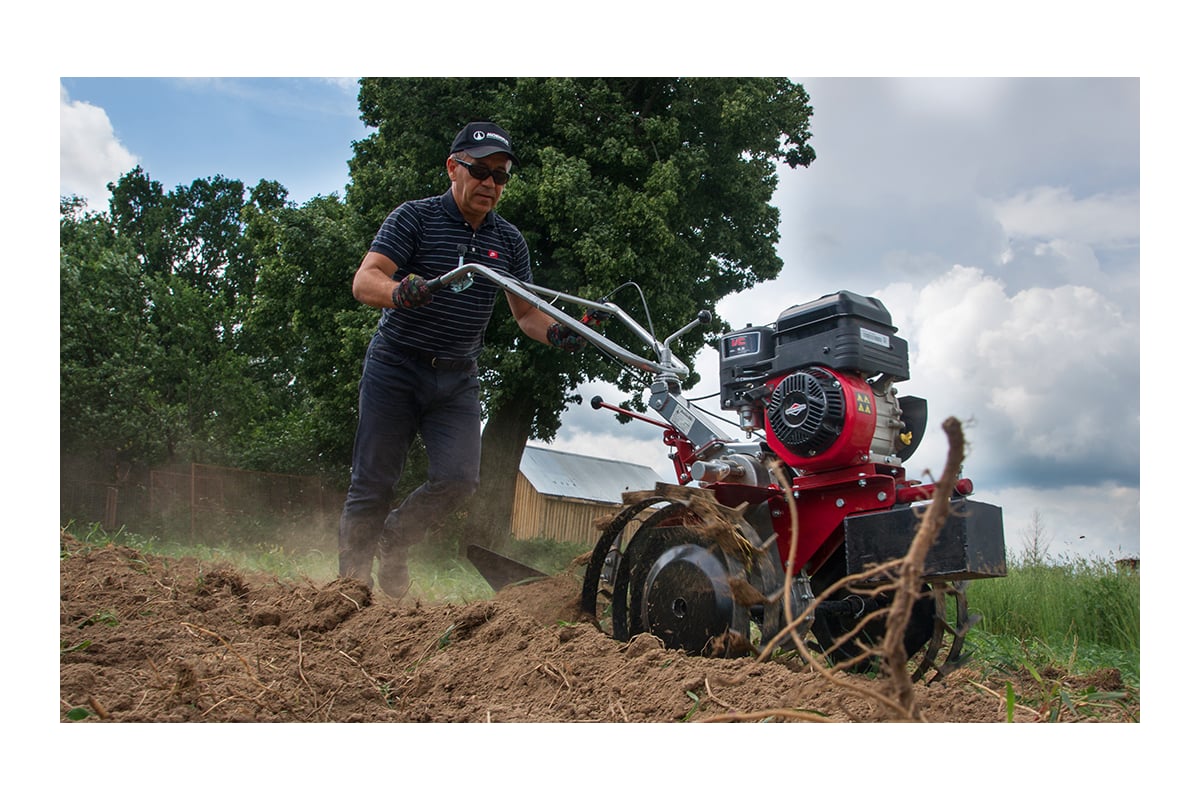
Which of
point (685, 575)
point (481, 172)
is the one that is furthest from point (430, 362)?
point (685, 575)

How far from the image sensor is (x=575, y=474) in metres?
8.15

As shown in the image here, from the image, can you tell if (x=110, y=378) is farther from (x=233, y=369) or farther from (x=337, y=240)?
(x=337, y=240)

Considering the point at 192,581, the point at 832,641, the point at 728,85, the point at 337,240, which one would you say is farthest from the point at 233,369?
the point at 832,641

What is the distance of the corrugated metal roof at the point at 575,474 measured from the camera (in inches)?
286

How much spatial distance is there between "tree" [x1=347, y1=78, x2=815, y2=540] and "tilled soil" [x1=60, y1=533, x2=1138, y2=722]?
172 inches

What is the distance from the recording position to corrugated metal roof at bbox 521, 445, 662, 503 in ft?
23.9

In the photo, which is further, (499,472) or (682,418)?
(499,472)

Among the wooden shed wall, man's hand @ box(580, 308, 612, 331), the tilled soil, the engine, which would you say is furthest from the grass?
the wooden shed wall

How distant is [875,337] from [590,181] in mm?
5126

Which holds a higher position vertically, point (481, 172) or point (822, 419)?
point (481, 172)

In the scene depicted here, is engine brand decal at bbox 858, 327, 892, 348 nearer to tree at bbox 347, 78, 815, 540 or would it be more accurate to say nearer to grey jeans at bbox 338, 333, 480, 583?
grey jeans at bbox 338, 333, 480, 583

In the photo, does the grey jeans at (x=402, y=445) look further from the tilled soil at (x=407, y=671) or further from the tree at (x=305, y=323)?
the tree at (x=305, y=323)

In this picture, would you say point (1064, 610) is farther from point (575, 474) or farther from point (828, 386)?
point (575, 474)

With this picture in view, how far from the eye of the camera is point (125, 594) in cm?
338
